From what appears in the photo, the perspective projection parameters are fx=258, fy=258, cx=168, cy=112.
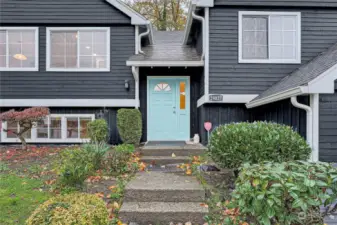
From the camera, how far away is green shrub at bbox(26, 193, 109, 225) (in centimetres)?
236

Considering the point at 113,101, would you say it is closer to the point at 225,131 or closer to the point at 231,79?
the point at 231,79

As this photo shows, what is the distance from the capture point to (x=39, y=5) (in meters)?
7.60

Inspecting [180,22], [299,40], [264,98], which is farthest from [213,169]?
[180,22]

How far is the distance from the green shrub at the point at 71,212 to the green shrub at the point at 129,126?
4.15m

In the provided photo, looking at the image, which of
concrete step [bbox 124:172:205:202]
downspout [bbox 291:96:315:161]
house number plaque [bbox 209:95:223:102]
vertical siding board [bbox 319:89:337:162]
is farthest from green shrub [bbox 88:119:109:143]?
vertical siding board [bbox 319:89:337:162]

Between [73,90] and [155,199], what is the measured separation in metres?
5.15

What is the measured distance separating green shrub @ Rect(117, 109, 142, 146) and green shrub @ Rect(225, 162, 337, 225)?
494cm

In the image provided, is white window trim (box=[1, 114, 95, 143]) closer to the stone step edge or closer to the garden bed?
the garden bed

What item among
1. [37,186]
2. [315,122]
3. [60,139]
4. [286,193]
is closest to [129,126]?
[60,139]

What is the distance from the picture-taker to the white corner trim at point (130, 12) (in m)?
7.51

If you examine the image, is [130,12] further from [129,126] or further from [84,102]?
[129,126]

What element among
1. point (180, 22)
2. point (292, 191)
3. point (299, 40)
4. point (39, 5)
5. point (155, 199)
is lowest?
point (155, 199)

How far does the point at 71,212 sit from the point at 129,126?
4.53m

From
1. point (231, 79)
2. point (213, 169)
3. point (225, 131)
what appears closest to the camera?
point (225, 131)
